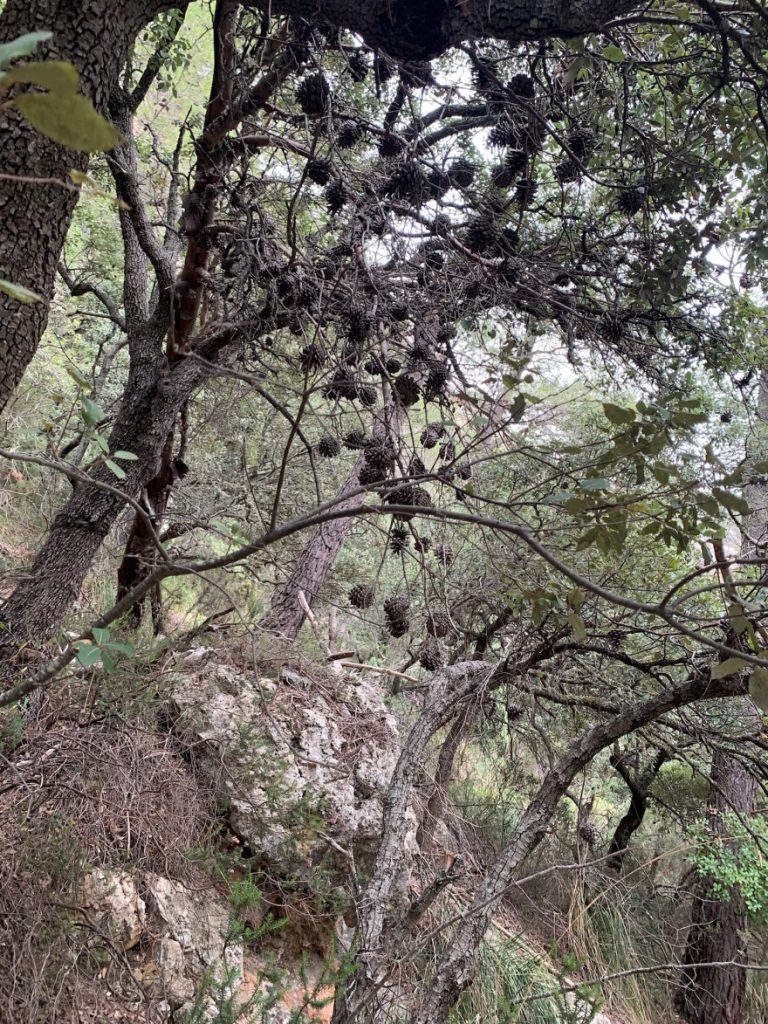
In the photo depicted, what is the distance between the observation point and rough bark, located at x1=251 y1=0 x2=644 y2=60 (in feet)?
5.13

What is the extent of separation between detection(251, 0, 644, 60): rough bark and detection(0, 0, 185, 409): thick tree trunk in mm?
417

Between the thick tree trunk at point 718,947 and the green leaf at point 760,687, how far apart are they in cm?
341

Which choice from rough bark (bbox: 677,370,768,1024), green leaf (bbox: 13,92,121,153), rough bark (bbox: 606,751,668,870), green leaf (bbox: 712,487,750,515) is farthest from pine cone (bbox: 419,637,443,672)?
rough bark (bbox: 606,751,668,870)

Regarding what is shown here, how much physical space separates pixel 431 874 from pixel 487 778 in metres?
2.77

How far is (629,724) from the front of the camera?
2.41 meters

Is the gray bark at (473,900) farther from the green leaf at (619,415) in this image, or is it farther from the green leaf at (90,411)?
the green leaf at (90,411)

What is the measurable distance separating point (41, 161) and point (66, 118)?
1.35m

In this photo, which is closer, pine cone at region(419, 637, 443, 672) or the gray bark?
the gray bark

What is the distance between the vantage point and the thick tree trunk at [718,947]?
4262mm

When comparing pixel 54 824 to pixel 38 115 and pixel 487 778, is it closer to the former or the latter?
pixel 38 115

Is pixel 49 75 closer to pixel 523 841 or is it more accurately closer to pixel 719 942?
pixel 523 841

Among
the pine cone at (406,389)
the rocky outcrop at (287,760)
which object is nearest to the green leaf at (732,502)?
the pine cone at (406,389)

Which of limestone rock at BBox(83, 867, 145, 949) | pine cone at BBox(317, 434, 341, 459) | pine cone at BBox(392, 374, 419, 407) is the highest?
pine cone at BBox(392, 374, 419, 407)

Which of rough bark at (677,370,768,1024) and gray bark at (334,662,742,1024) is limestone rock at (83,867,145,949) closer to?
gray bark at (334,662,742,1024)
